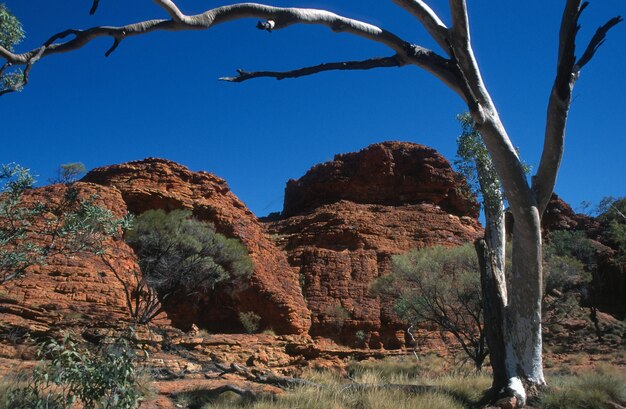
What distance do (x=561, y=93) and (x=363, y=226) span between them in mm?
29421

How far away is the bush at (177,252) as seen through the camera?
2100 cm

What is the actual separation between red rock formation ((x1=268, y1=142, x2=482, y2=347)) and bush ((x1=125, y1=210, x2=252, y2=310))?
27.3 feet

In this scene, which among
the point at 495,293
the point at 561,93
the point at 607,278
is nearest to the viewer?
the point at 561,93

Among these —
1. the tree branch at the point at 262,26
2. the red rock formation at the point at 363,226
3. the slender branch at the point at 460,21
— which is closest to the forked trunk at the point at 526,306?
the tree branch at the point at 262,26

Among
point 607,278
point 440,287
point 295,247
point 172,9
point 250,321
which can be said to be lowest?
point 250,321

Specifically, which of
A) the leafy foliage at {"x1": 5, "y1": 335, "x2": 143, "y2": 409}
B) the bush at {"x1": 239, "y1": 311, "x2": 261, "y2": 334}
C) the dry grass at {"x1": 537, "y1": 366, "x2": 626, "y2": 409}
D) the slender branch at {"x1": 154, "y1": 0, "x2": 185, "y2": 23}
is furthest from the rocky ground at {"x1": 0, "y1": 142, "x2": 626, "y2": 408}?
the slender branch at {"x1": 154, "y1": 0, "x2": 185, "y2": 23}

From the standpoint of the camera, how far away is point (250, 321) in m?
25.2

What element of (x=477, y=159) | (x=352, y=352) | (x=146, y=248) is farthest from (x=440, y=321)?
(x=146, y=248)

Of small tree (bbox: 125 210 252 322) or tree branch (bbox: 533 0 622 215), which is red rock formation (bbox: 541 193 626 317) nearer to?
small tree (bbox: 125 210 252 322)

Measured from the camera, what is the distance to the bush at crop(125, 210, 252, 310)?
68.9 feet

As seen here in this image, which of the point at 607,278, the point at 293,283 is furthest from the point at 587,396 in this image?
the point at 607,278

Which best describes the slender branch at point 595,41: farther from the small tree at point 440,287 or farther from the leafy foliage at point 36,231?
the small tree at point 440,287

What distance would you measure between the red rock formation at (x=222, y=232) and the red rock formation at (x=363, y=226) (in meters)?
2.44

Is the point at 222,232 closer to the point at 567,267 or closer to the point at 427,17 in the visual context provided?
the point at 567,267
